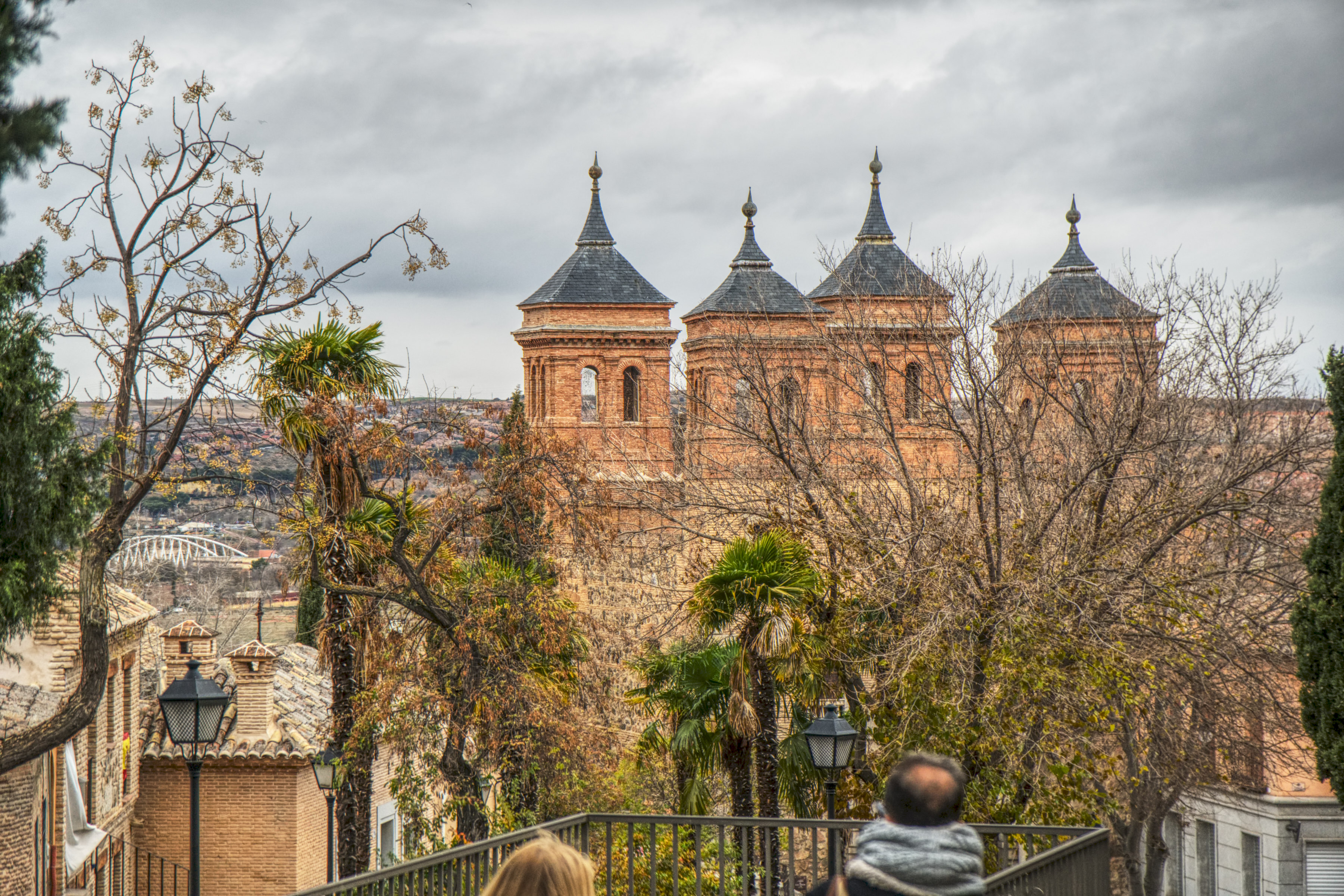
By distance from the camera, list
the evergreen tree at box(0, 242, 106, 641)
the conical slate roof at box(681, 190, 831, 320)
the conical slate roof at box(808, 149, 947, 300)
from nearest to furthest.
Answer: the evergreen tree at box(0, 242, 106, 641), the conical slate roof at box(808, 149, 947, 300), the conical slate roof at box(681, 190, 831, 320)

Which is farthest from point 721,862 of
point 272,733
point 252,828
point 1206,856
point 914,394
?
point 1206,856

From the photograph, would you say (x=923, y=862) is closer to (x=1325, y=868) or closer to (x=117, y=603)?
(x=117, y=603)

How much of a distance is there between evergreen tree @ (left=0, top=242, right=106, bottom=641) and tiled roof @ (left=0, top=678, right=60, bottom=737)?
4.14 meters

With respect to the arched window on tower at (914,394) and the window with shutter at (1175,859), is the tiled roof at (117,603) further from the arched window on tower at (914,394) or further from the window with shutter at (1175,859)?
the window with shutter at (1175,859)

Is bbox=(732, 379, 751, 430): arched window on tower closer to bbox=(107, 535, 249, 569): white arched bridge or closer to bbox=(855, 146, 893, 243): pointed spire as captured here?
bbox=(855, 146, 893, 243): pointed spire

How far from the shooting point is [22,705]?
16.1 meters

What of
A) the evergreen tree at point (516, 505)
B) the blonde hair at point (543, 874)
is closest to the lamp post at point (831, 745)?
the evergreen tree at point (516, 505)

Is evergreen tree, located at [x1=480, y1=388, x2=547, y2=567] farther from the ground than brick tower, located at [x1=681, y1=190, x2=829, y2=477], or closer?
closer

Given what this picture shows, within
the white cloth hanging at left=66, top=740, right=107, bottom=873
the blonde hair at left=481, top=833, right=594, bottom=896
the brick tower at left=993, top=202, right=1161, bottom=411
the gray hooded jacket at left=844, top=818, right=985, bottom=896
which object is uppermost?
the brick tower at left=993, top=202, right=1161, bottom=411

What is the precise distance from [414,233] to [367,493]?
295 centimetres

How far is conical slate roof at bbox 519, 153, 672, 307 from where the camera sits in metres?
36.5

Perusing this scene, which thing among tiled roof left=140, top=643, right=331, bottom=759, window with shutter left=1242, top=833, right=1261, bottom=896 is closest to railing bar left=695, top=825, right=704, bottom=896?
tiled roof left=140, top=643, right=331, bottom=759

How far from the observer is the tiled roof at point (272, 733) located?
22.2 meters

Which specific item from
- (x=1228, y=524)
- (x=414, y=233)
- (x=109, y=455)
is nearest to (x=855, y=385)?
(x=1228, y=524)
